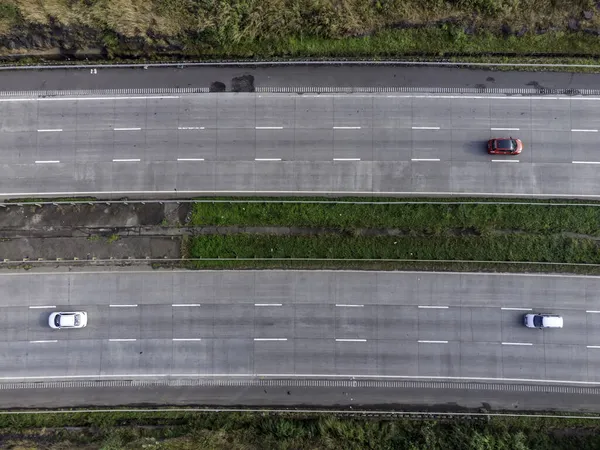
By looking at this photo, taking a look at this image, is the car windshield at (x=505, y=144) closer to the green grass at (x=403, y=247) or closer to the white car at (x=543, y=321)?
the green grass at (x=403, y=247)

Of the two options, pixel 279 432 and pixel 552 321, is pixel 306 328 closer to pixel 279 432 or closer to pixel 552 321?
pixel 279 432

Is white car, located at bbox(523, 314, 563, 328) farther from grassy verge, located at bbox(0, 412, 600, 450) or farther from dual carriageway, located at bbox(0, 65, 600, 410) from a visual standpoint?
grassy verge, located at bbox(0, 412, 600, 450)

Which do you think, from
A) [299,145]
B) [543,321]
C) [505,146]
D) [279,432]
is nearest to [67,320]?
[279,432]

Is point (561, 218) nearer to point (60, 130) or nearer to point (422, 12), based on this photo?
point (422, 12)

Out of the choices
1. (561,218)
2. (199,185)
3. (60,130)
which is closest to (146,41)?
(60,130)

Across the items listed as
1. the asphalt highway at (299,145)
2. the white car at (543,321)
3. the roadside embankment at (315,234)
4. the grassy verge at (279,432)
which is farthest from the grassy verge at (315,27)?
the grassy verge at (279,432)
